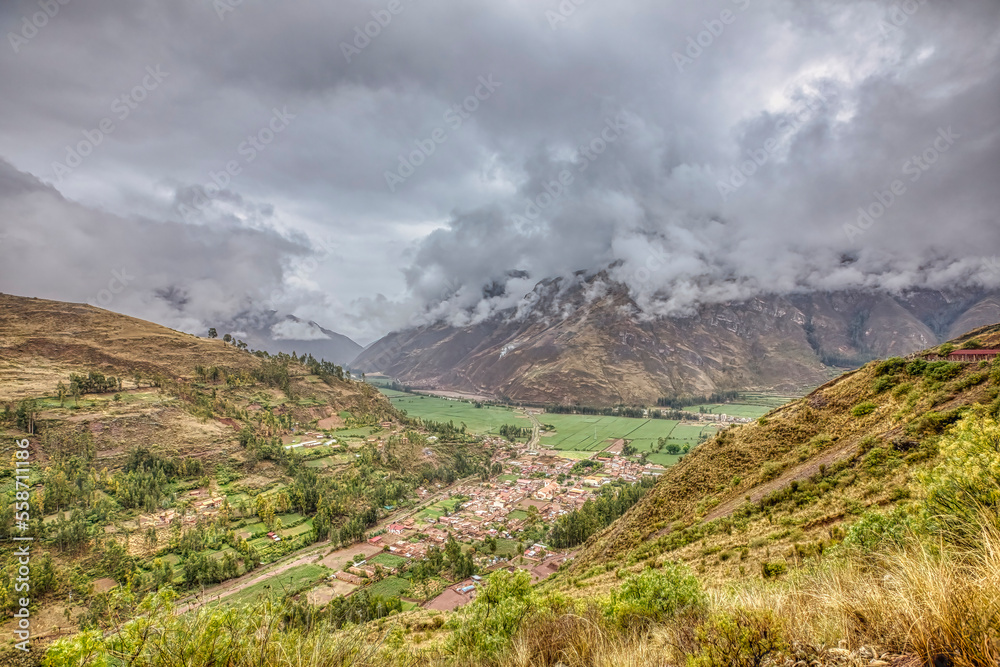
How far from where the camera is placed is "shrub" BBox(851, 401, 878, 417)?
24156 mm

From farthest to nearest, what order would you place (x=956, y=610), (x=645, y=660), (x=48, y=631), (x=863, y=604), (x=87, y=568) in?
(x=87, y=568)
(x=48, y=631)
(x=645, y=660)
(x=863, y=604)
(x=956, y=610)

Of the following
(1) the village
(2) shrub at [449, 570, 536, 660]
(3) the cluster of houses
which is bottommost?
(1) the village

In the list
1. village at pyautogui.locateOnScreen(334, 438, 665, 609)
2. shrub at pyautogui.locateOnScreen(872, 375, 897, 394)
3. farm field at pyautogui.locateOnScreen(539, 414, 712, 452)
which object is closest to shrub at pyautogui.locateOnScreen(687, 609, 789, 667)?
→ shrub at pyautogui.locateOnScreen(872, 375, 897, 394)

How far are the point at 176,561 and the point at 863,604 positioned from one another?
58945mm

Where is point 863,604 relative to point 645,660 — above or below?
above

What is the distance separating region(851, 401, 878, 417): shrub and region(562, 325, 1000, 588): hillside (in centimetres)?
5

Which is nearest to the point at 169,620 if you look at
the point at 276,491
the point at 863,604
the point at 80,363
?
the point at 863,604

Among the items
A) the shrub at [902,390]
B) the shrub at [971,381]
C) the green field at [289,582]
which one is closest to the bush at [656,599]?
the shrub at [971,381]

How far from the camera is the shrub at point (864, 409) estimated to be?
24156 millimetres

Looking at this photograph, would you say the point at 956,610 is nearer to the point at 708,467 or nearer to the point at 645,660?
the point at 645,660

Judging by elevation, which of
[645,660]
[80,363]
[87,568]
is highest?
[80,363]

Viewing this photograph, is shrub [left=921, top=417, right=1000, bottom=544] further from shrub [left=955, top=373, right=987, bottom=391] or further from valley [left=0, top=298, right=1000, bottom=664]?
shrub [left=955, top=373, right=987, bottom=391]

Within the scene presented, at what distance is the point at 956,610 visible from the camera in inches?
147

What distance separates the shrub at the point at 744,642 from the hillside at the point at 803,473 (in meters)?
9.61
